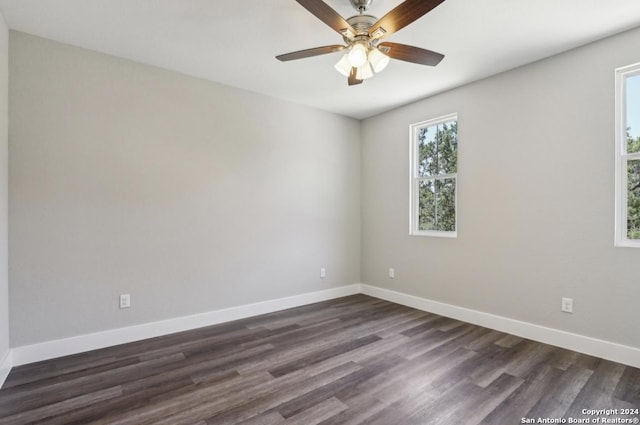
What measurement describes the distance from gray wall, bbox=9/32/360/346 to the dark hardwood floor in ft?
1.67

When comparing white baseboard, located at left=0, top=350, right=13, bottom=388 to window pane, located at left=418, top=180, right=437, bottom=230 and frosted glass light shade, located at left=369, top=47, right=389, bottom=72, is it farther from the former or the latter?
window pane, located at left=418, top=180, right=437, bottom=230

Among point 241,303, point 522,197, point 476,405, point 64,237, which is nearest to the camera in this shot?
point 476,405

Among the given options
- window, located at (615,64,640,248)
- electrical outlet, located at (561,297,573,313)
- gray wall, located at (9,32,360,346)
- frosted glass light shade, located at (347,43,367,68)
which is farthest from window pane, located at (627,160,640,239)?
gray wall, located at (9,32,360,346)

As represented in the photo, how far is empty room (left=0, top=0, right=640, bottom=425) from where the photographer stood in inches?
82.1

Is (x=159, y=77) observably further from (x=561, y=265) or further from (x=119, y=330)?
(x=561, y=265)

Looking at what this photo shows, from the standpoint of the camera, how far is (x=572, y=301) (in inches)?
106

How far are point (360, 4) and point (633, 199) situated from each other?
2636 mm

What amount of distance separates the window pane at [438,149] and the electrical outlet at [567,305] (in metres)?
1.67

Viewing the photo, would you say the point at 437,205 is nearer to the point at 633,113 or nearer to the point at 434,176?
the point at 434,176

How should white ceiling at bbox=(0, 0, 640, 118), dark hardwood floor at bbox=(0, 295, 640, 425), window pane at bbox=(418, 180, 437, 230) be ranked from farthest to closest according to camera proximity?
window pane at bbox=(418, 180, 437, 230), white ceiling at bbox=(0, 0, 640, 118), dark hardwood floor at bbox=(0, 295, 640, 425)

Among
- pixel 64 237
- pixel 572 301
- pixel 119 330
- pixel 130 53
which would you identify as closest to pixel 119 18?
pixel 130 53

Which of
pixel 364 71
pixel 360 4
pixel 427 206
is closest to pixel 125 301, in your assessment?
pixel 364 71

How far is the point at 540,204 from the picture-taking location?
2.90 metres

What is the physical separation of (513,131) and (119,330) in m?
4.23
